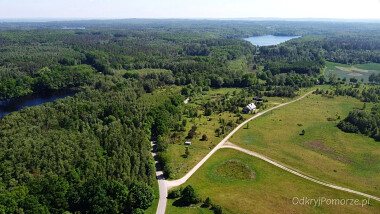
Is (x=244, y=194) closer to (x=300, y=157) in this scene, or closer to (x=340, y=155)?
(x=300, y=157)

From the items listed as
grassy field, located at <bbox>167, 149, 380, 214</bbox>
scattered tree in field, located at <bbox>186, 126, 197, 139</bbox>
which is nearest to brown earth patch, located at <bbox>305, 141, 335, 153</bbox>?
grassy field, located at <bbox>167, 149, 380, 214</bbox>

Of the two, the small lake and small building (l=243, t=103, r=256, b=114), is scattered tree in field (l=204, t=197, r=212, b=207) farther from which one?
the small lake

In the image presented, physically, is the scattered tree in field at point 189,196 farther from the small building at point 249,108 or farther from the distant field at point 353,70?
the distant field at point 353,70

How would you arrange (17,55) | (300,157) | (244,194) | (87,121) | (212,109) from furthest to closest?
(17,55), (212,109), (87,121), (300,157), (244,194)

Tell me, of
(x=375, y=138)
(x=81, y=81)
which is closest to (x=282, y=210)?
(x=375, y=138)

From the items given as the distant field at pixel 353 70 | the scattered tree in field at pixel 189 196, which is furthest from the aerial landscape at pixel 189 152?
the distant field at pixel 353 70

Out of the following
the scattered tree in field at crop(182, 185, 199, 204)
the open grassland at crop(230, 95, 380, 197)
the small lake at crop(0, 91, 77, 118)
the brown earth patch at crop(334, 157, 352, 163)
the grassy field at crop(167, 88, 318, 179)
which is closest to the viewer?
the scattered tree in field at crop(182, 185, 199, 204)
